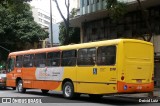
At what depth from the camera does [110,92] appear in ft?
56.9

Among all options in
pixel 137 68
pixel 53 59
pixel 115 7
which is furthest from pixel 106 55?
pixel 115 7

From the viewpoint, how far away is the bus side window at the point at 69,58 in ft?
66.1

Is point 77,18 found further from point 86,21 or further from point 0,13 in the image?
point 0,13

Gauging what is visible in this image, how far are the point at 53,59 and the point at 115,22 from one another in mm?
11854

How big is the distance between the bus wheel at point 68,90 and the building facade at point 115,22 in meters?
9.65

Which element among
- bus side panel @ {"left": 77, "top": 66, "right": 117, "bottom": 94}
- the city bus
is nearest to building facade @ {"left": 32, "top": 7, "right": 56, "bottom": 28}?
the city bus

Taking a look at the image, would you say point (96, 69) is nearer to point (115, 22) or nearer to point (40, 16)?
point (115, 22)

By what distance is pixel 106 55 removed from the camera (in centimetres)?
1789

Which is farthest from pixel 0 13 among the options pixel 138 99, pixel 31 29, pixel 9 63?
pixel 138 99

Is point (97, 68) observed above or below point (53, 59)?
below

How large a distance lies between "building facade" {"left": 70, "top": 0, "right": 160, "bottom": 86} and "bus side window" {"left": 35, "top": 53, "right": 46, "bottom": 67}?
7818 millimetres

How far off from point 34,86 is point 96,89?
267 inches

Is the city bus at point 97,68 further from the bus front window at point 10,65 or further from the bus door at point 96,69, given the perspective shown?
the bus front window at point 10,65

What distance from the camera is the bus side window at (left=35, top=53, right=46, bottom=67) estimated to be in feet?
75.3
